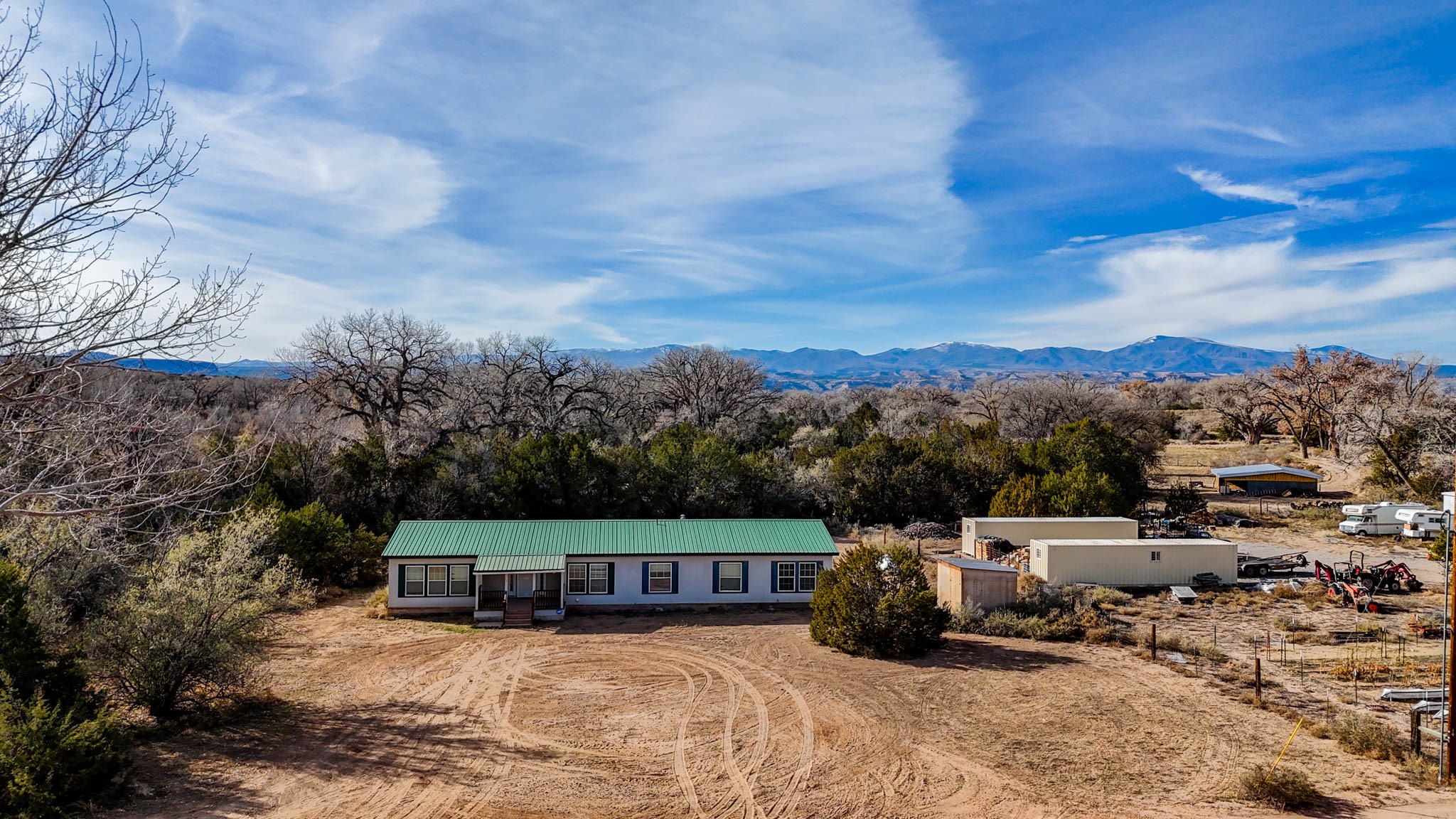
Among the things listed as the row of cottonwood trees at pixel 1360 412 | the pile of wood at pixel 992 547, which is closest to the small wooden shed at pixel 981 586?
the pile of wood at pixel 992 547

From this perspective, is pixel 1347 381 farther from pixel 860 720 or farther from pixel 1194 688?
pixel 860 720

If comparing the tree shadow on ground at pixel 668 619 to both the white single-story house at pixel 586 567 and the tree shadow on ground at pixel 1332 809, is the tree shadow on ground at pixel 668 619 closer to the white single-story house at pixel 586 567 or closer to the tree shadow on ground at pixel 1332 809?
the white single-story house at pixel 586 567

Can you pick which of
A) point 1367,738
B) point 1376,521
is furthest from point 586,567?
point 1376,521

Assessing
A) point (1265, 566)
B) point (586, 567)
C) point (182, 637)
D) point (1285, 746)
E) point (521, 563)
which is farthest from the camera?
point (1265, 566)

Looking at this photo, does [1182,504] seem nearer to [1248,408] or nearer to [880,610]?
[880,610]

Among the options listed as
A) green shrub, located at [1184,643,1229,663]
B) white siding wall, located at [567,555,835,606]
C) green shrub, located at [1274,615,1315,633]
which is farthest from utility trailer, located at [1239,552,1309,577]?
white siding wall, located at [567,555,835,606]

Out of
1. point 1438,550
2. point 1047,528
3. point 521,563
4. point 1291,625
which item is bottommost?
point 1291,625

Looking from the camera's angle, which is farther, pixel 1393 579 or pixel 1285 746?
pixel 1393 579

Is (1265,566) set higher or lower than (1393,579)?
higher
